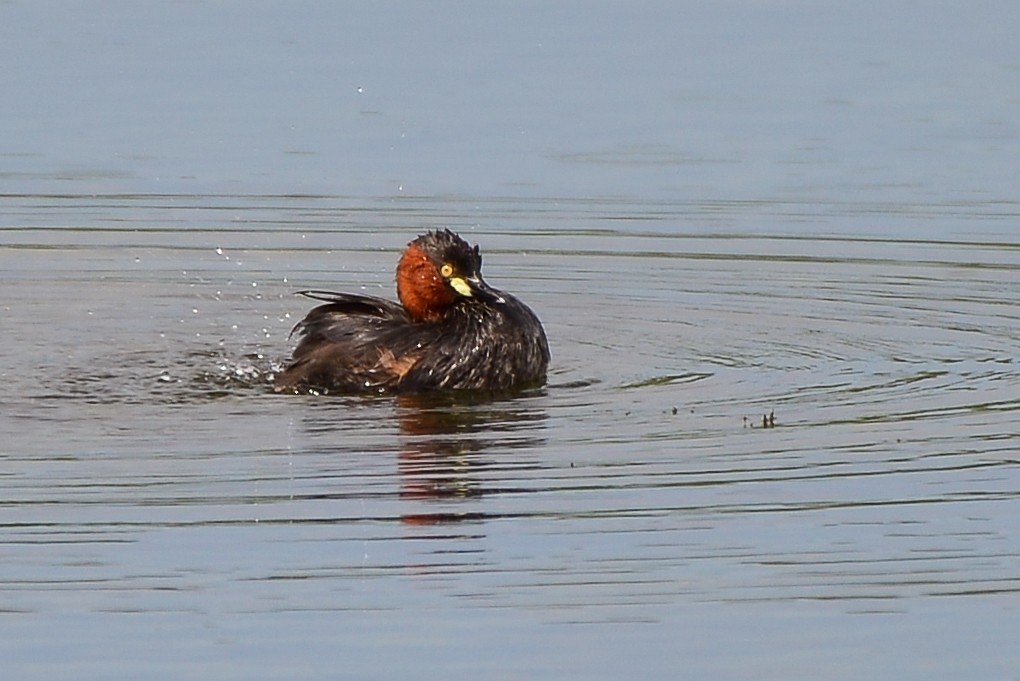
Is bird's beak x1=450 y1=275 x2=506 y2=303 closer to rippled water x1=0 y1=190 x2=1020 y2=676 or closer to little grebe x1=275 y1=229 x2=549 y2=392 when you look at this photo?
little grebe x1=275 y1=229 x2=549 y2=392

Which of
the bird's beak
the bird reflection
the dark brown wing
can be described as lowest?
the bird reflection

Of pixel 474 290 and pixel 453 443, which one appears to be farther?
pixel 474 290

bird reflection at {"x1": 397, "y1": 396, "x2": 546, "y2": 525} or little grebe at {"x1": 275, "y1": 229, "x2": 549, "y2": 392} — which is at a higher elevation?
little grebe at {"x1": 275, "y1": 229, "x2": 549, "y2": 392}

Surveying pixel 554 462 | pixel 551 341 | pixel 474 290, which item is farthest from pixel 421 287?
pixel 554 462

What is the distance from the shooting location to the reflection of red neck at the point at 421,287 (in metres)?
12.4

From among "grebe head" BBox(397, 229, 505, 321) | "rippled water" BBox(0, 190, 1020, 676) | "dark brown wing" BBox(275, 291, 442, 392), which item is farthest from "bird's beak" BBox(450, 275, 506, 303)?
"rippled water" BBox(0, 190, 1020, 676)

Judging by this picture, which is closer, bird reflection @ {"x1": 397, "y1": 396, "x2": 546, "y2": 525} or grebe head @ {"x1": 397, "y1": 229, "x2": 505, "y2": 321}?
bird reflection @ {"x1": 397, "y1": 396, "x2": 546, "y2": 525}

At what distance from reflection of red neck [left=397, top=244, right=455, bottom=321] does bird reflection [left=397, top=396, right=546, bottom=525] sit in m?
0.63

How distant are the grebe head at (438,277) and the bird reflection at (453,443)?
632mm

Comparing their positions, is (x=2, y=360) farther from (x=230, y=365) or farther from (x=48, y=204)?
(x=48, y=204)

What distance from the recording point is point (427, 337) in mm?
12188

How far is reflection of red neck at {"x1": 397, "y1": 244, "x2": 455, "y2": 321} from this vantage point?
40.6ft

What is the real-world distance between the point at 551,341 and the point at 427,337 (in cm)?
129

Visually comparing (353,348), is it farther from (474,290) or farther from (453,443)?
(453,443)
